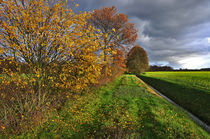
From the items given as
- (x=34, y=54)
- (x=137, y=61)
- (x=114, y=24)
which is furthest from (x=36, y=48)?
(x=137, y=61)

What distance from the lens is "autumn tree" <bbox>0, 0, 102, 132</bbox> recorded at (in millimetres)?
4914

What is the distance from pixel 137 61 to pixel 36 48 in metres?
51.2

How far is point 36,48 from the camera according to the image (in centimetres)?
563

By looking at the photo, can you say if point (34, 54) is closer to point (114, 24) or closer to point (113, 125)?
point (113, 125)

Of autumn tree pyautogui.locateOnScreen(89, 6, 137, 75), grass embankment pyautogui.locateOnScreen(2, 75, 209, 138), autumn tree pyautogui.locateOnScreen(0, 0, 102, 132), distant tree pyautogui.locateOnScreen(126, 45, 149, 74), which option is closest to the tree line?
autumn tree pyautogui.locateOnScreen(0, 0, 102, 132)

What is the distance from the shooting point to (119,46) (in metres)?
19.6

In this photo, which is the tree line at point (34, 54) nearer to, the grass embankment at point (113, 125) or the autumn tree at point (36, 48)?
Result: the autumn tree at point (36, 48)

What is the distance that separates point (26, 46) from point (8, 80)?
209cm

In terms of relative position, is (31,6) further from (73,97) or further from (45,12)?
(73,97)

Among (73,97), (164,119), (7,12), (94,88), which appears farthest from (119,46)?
(7,12)

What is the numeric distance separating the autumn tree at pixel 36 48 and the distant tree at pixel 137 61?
42.2 meters

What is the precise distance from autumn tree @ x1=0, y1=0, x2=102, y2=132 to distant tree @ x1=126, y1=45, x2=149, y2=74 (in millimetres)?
42211

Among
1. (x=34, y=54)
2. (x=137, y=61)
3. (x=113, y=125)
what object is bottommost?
(x=113, y=125)

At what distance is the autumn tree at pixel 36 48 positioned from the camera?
4914 mm
